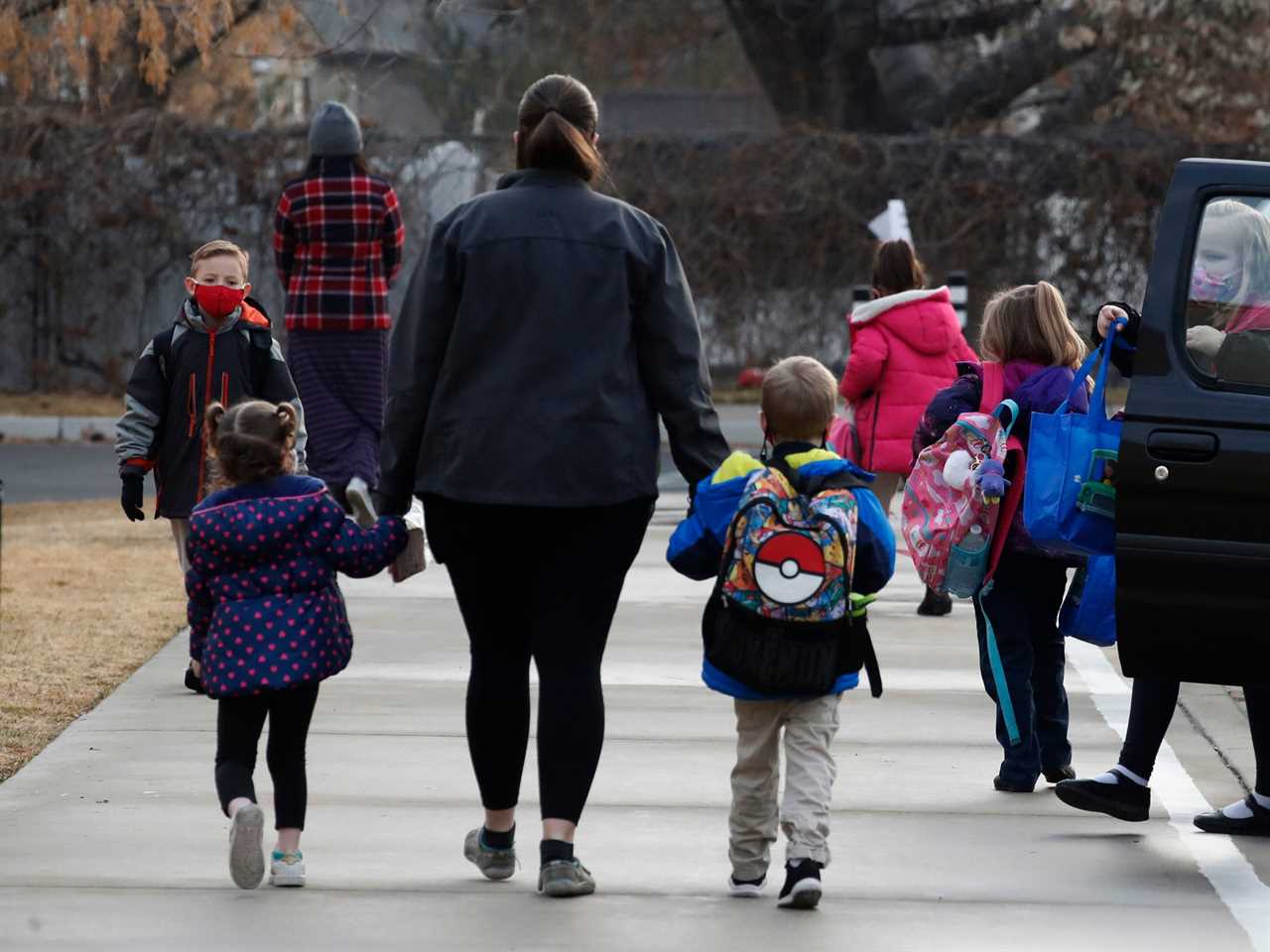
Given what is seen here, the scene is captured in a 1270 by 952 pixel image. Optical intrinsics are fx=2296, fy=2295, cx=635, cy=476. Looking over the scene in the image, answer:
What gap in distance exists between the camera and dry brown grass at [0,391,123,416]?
2041cm

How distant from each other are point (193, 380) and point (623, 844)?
2.50 m

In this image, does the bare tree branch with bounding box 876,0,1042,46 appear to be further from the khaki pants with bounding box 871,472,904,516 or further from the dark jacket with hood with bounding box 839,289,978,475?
the dark jacket with hood with bounding box 839,289,978,475

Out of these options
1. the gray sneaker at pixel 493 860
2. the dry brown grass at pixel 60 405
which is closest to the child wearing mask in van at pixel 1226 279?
the gray sneaker at pixel 493 860

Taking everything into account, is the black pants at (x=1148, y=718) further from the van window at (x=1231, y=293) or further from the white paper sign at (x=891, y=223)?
the white paper sign at (x=891, y=223)

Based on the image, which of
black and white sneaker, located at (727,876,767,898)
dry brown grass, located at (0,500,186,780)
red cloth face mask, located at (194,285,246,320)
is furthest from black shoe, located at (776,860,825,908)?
red cloth face mask, located at (194,285,246,320)

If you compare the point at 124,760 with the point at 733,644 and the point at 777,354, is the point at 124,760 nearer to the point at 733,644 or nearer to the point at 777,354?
the point at 733,644

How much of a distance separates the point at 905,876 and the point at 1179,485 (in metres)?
1.13

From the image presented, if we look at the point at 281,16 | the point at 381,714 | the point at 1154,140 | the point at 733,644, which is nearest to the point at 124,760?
the point at 381,714

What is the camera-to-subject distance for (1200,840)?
5910 mm

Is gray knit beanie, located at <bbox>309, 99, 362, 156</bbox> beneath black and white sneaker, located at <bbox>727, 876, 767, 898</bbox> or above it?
above

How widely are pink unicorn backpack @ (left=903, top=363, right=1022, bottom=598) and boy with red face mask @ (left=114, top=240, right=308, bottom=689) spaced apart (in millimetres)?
2169

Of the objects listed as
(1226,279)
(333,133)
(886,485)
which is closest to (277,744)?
(1226,279)

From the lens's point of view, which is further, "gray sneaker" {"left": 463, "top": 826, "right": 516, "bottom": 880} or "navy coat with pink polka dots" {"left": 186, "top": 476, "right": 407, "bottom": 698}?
"gray sneaker" {"left": 463, "top": 826, "right": 516, "bottom": 880}

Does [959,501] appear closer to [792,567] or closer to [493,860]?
[792,567]
